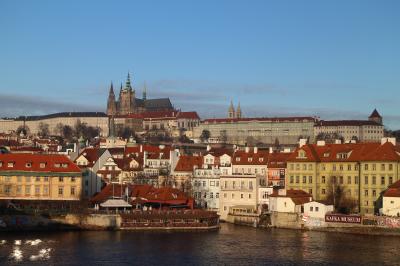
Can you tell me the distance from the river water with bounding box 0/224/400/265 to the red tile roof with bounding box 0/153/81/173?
10.7 meters

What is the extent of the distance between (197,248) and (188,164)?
1364 inches

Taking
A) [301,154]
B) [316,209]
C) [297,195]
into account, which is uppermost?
[301,154]

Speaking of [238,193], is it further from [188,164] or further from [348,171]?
[188,164]

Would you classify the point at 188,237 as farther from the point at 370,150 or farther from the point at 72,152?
the point at 72,152

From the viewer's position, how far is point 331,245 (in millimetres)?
54750

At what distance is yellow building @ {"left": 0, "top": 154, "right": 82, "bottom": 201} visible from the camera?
224 feet

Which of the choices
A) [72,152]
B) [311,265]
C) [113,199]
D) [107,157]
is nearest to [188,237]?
[113,199]

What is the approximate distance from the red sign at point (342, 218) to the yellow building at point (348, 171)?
6503mm

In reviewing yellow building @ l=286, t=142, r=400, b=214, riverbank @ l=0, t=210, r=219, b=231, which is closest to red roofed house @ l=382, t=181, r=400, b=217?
yellow building @ l=286, t=142, r=400, b=214

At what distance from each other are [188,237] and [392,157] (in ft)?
76.8

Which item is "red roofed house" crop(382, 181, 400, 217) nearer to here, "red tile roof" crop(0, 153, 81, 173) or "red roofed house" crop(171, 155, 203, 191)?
"red roofed house" crop(171, 155, 203, 191)

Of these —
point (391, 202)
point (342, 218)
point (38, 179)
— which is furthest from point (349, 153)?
point (38, 179)

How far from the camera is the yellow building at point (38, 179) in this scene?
224 feet

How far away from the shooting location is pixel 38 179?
68750 mm
